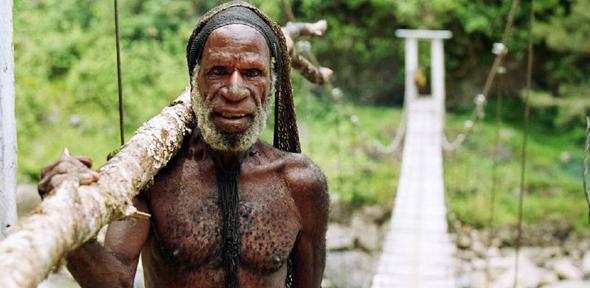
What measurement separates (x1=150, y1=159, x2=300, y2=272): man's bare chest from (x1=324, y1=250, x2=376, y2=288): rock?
5304 mm

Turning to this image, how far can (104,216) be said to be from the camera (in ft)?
2.62

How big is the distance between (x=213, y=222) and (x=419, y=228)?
11.8 ft

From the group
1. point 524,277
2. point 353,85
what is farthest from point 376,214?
point 353,85

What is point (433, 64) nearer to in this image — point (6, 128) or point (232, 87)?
point (232, 87)

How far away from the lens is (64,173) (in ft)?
2.55

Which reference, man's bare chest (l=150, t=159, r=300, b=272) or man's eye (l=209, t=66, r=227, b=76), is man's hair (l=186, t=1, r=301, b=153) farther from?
man's bare chest (l=150, t=159, r=300, b=272)

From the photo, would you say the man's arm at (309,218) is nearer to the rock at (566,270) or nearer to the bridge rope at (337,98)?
the bridge rope at (337,98)

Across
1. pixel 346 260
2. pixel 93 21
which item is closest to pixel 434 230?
pixel 346 260

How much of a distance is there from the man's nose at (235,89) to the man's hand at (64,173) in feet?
1.07

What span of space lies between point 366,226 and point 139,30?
4007 mm

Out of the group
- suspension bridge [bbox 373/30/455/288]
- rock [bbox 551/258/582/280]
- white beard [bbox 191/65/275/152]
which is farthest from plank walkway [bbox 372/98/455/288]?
white beard [bbox 191/65/275/152]

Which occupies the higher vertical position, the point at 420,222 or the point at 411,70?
the point at 411,70

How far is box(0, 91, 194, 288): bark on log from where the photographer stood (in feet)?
2.02

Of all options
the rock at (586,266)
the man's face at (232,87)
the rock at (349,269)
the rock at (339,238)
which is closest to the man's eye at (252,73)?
the man's face at (232,87)
